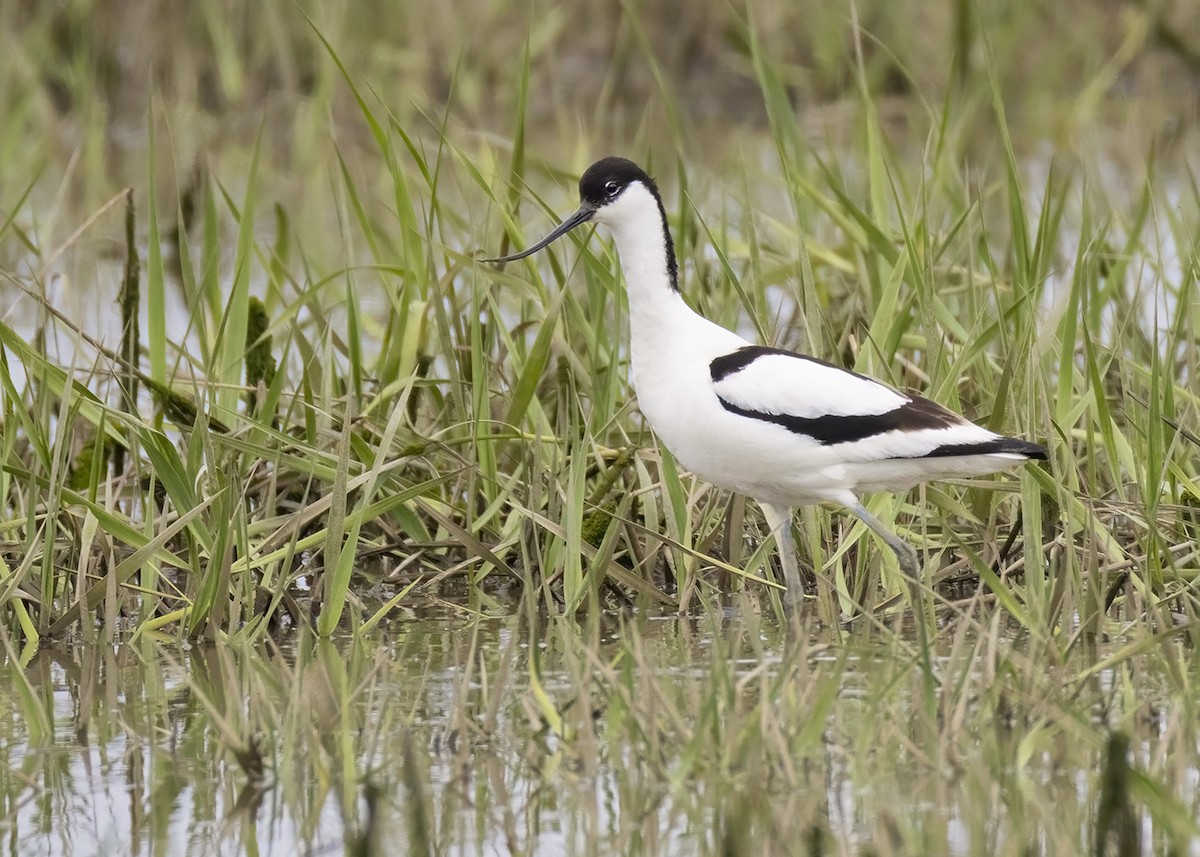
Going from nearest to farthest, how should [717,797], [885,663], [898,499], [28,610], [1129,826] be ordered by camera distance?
1. [1129,826]
2. [717,797]
3. [885,663]
4. [28,610]
5. [898,499]

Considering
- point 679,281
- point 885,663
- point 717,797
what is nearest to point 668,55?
point 679,281

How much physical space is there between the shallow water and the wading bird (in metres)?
0.59

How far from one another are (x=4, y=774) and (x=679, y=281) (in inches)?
86.4

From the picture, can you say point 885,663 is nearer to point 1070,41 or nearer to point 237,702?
point 237,702

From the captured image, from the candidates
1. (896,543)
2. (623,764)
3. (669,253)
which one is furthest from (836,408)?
(623,764)

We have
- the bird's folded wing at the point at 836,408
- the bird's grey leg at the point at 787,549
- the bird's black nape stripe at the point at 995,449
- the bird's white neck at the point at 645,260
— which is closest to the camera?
the bird's black nape stripe at the point at 995,449

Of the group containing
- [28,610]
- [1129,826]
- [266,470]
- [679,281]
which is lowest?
[1129,826]

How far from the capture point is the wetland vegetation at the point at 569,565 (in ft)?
10.3

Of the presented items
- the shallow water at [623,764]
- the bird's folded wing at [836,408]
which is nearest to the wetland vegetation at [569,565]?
the shallow water at [623,764]

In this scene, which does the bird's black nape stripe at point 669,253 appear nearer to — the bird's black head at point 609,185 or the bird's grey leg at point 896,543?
the bird's black head at point 609,185

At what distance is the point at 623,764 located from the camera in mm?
3281

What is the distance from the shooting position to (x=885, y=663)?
392 centimetres

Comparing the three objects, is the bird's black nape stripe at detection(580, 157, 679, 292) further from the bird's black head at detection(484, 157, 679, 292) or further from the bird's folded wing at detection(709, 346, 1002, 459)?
the bird's folded wing at detection(709, 346, 1002, 459)

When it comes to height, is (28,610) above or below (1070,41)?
below
